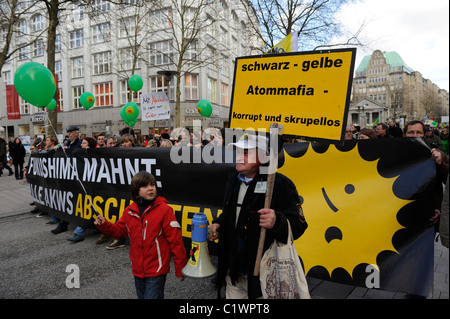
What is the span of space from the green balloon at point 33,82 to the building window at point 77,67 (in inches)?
1341

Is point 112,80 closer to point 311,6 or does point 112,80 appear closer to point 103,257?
point 311,6

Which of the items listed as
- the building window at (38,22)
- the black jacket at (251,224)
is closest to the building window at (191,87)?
the building window at (38,22)

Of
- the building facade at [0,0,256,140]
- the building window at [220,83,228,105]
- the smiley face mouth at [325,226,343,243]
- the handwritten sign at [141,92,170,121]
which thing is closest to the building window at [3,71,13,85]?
the building facade at [0,0,256,140]

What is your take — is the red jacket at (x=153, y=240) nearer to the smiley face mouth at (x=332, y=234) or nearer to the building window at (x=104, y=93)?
the smiley face mouth at (x=332, y=234)

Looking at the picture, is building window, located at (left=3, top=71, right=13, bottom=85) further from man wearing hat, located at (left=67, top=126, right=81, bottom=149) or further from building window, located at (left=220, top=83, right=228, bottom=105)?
man wearing hat, located at (left=67, top=126, right=81, bottom=149)

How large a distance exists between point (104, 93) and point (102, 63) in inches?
130

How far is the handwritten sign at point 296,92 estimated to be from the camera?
224cm

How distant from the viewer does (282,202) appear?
2.08 m

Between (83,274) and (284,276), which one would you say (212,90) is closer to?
(83,274)

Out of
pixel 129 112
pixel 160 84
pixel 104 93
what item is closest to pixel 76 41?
pixel 104 93

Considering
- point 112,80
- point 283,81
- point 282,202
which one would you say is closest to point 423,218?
point 282,202

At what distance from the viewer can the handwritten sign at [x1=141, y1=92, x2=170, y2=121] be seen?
9955mm

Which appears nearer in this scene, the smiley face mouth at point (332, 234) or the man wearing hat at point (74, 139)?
the smiley face mouth at point (332, 234)

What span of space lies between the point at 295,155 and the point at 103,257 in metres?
3.15
